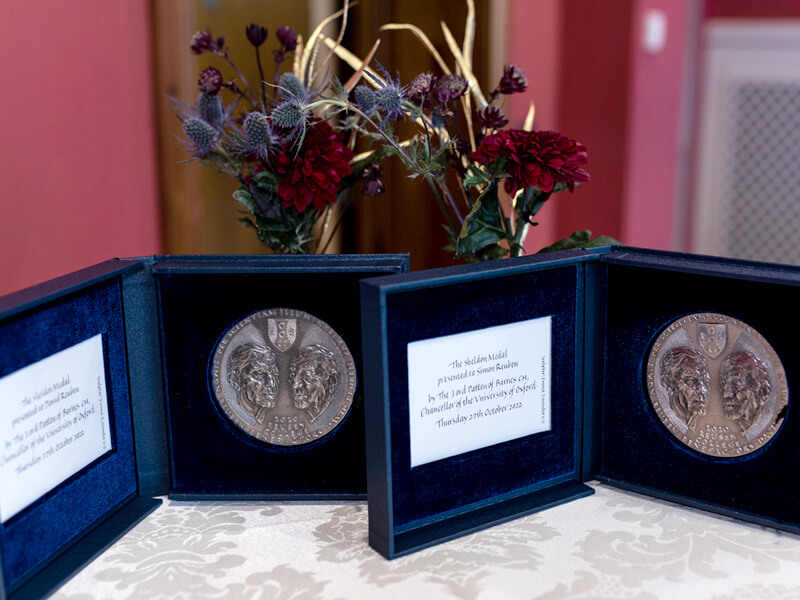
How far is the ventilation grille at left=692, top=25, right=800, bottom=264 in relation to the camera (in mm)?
2566

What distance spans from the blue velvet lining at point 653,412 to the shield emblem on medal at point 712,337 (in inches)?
0.7

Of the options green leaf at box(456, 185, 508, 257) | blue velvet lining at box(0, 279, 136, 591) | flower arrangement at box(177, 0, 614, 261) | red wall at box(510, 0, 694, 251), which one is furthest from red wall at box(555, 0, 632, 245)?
blue velvet lining at box(0, 279, 136, 591)

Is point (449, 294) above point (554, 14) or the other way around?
the other way around

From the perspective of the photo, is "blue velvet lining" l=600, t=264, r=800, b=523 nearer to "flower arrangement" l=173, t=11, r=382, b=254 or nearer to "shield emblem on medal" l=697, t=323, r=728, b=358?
"shield emblem on medal" l=697, t=323, r=728, b=358

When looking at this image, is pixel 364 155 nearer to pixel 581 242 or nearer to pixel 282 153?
pixel 282 153

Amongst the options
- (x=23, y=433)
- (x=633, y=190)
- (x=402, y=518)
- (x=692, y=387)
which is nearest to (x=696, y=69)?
(x=633, y=190)

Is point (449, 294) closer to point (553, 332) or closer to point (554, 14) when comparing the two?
point (553, 332)

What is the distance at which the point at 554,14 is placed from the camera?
185cm

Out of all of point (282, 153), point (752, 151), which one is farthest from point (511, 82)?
point (752, 151)

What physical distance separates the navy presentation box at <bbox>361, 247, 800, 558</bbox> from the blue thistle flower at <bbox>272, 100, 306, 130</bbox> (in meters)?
0.23

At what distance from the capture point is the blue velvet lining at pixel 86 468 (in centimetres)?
69

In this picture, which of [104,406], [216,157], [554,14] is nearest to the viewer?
[104,406]

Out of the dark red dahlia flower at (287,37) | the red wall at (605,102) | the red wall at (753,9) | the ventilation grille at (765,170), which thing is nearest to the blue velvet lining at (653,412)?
the dark red dahlia flower at (287,37)

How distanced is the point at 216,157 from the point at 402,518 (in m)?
0.47
